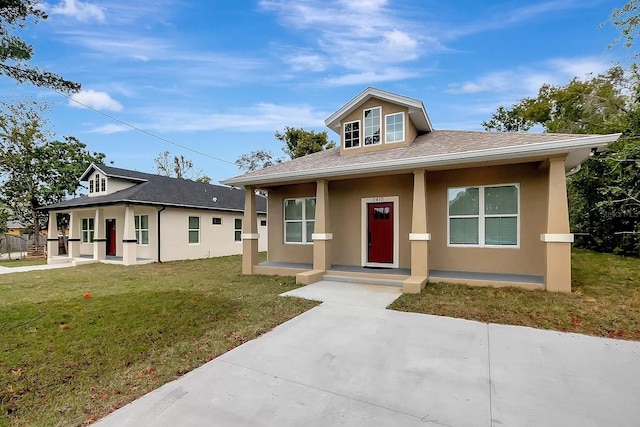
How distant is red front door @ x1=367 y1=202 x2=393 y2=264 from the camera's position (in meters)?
9.05

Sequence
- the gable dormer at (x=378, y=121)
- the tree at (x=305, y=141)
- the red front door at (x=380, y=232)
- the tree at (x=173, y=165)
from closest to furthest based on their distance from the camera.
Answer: the red front door at (x=380, y=232) < the gable dormer at (x=378, y=121) < the tree at (x=305, y=141) < the tree at (x=173, y=165)

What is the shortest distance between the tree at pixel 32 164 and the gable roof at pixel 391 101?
758 inches

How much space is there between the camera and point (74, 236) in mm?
16000

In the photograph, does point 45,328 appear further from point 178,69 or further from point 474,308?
point 178,69

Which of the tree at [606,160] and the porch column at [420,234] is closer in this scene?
the porch column at [420,234]

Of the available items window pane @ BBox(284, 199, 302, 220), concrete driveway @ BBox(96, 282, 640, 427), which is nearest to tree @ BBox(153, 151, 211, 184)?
window pane @ BBox(284, 199, 302, 220)

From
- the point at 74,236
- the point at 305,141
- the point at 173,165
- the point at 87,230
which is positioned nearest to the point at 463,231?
the point at 74,236

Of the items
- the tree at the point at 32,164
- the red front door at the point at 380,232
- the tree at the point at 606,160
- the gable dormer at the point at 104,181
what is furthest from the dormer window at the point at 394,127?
the tree at the point at 32,164

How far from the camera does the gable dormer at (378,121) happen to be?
922 centimetres

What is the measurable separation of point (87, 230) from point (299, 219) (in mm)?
14731

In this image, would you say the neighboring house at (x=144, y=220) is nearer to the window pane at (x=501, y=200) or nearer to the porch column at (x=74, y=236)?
the porch column at (x=74, y=236)

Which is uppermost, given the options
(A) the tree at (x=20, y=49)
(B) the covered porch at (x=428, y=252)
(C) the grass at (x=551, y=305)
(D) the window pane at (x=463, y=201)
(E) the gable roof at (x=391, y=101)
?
(E) the gable roof at (x=391, y=101)

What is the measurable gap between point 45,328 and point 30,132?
20697 mm

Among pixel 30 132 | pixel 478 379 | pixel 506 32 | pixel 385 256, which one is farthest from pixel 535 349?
pixel 30 132
